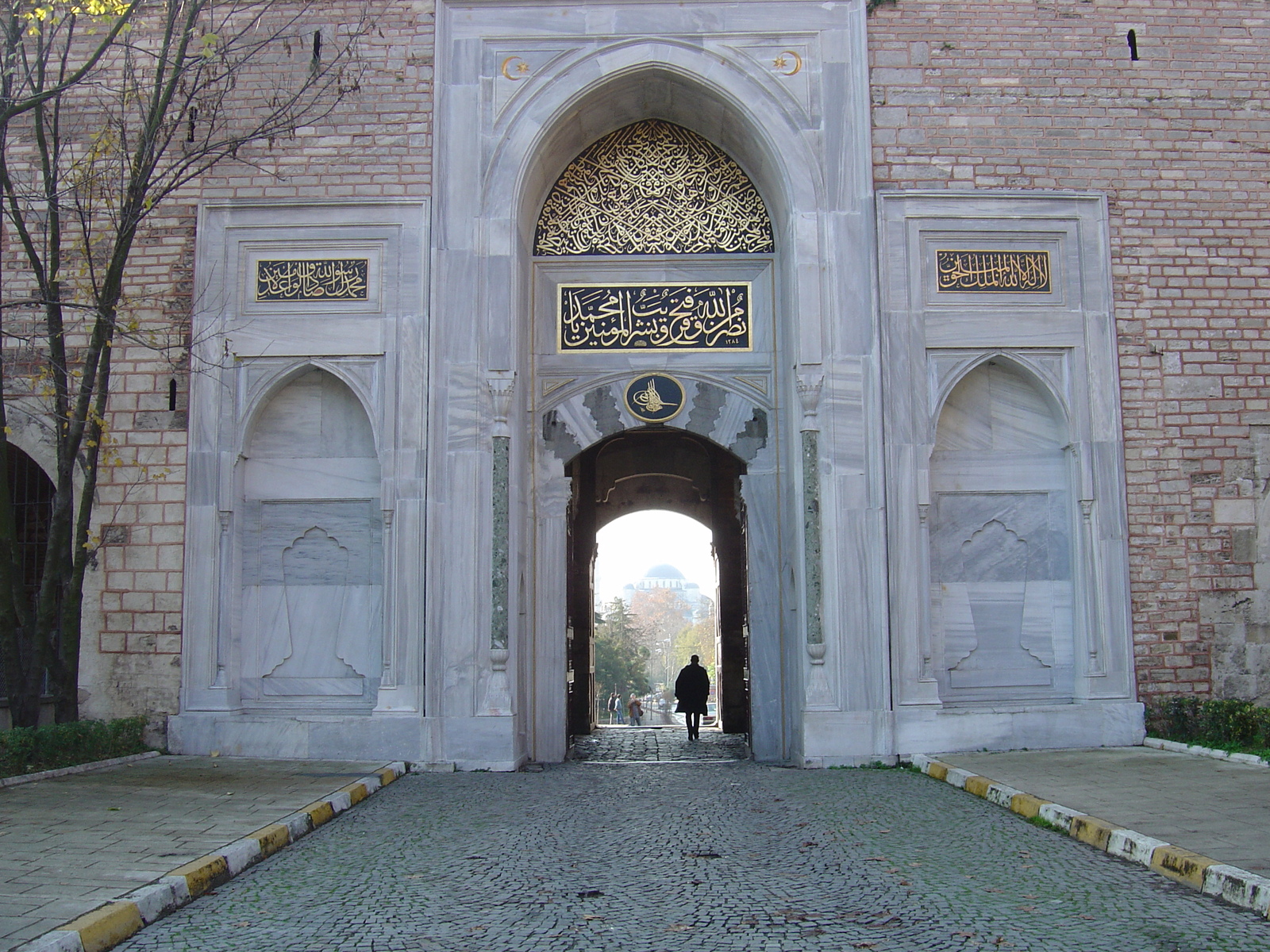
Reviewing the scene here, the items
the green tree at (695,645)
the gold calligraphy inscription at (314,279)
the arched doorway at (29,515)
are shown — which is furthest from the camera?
the green tree at (695,645)

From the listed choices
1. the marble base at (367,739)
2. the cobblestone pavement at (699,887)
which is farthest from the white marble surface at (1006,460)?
the marble base at (367,739)

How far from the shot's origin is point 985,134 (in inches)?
335

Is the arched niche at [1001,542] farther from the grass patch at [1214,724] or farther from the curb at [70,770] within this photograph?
the curb at [70,770]

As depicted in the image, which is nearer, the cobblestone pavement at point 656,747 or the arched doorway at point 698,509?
the cobblestone pavement at point 656,747

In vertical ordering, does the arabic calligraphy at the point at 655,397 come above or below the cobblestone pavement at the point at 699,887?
above

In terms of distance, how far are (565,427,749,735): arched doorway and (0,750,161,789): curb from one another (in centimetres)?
530

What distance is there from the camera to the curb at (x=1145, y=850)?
387 cm

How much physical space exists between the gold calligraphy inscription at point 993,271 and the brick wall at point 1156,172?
536 millimetres

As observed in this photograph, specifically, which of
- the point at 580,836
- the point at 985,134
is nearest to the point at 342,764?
the point at 580,836

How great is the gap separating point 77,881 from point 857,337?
6120mm

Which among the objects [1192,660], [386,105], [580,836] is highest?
[386,105]

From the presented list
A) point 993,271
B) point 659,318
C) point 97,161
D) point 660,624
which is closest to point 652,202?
point 659,318

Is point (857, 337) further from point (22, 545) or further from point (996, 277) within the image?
point (22, 545)

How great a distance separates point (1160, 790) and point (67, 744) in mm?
6528
